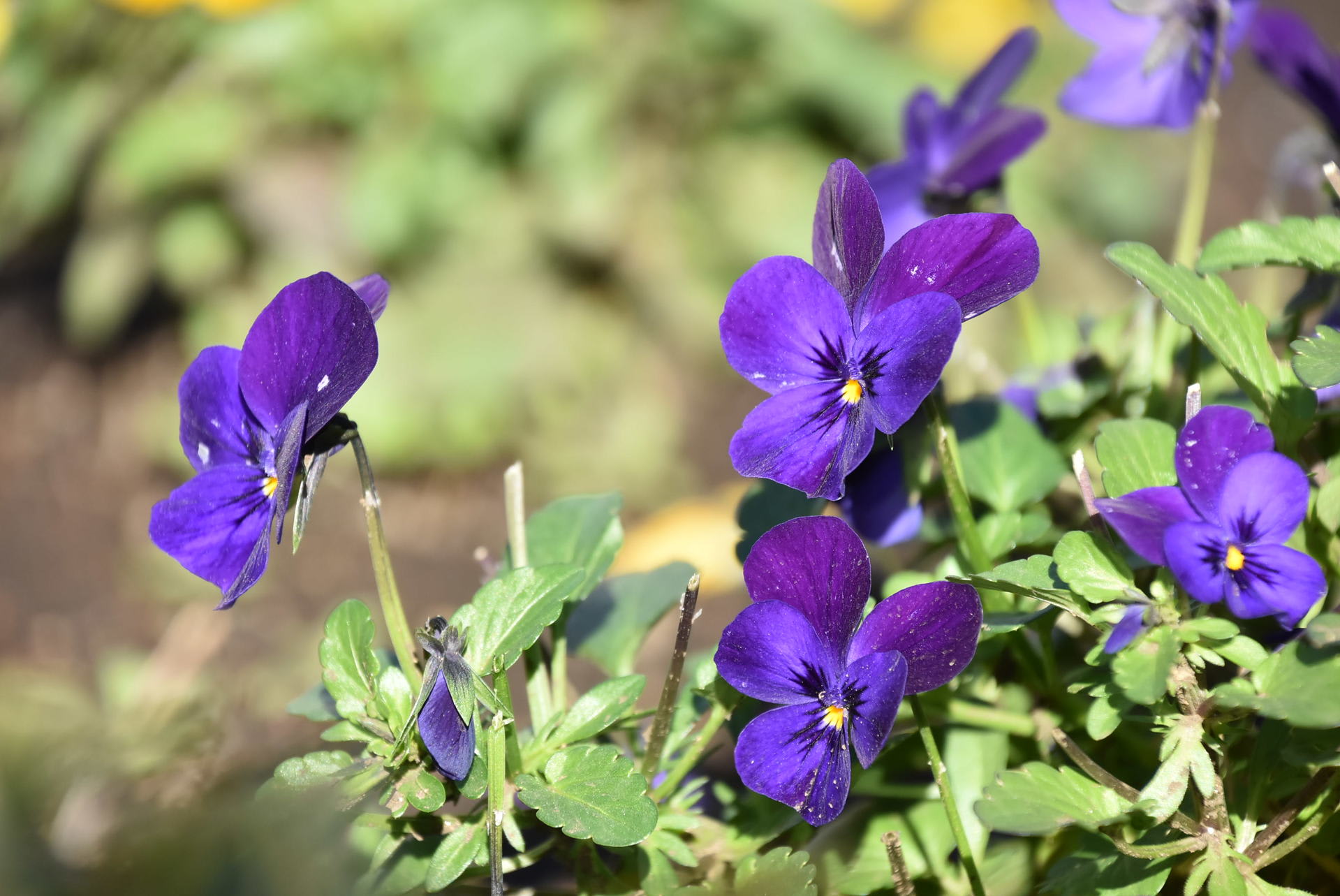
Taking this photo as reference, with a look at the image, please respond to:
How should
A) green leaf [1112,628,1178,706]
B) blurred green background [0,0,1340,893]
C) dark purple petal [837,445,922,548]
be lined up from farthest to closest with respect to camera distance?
blurred green background [0,0,1340,893], dark purple petal [837,445,922,548], green leaf [1112,628,1178,706]

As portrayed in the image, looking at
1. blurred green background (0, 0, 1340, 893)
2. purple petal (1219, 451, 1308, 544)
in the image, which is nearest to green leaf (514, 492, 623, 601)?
purple petal (1219, 451, 1308, 544)

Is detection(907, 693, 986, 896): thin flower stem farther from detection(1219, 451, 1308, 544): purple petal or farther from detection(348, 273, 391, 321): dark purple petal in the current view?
detection(348, 273, 391, 321): dark purple petal

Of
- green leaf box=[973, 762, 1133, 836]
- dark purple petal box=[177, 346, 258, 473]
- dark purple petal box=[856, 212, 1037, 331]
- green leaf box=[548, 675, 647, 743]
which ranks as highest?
dark purple petal box=[177, 346, 258, 473]

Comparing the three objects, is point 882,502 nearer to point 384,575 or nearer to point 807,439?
point 807,439

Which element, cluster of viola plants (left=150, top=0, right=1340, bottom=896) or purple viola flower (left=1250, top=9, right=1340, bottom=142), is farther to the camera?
purple viola flower (left=1250, top=9, right=1340, bottom=142)

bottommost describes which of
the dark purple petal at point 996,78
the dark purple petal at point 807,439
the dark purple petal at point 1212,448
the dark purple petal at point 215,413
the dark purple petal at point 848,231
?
the dark purple petal at point 1212,448

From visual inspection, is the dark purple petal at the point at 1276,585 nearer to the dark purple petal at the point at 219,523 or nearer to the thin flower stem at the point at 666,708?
the thin flower stem at the point at 666,708

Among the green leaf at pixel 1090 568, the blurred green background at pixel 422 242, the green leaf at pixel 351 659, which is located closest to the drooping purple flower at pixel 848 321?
the green leaf at pixel 1090 568
